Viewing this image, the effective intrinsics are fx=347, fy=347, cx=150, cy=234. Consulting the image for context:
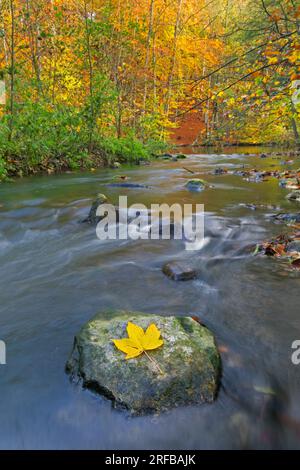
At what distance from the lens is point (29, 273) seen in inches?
123

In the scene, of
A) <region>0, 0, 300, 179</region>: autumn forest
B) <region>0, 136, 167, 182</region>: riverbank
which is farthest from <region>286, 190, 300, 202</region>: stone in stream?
<region>0, 136, 167, 182</region>: riverbank

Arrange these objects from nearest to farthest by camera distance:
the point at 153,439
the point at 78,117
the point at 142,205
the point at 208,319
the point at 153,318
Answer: the point at 153,439 < the point at 153,318 < the point at 208,319 < the point at 142,205 < the point at 78,117

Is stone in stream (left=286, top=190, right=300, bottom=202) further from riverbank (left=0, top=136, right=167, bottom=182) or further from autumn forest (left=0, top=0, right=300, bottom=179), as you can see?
riverbank (left=0, top=136, right=167, bottom=182)

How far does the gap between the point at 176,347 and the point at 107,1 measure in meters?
12.8

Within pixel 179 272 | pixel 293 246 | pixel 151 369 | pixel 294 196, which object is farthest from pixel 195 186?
pixel 151 369

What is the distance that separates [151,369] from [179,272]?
1.35 metres

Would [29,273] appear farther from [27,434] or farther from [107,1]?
[107,1]

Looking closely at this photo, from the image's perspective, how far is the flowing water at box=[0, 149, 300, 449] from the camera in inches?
57.6

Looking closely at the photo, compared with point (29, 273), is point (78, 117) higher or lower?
higher

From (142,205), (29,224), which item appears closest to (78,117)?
(142,205)

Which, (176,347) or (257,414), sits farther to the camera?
(176,347)

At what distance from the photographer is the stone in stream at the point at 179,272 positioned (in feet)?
9.30

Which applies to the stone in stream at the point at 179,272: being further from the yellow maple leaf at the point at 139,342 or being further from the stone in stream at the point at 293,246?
the yellow maple leaf at the point at 139,342

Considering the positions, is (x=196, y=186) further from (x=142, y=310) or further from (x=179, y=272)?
(x=142, y=310)
